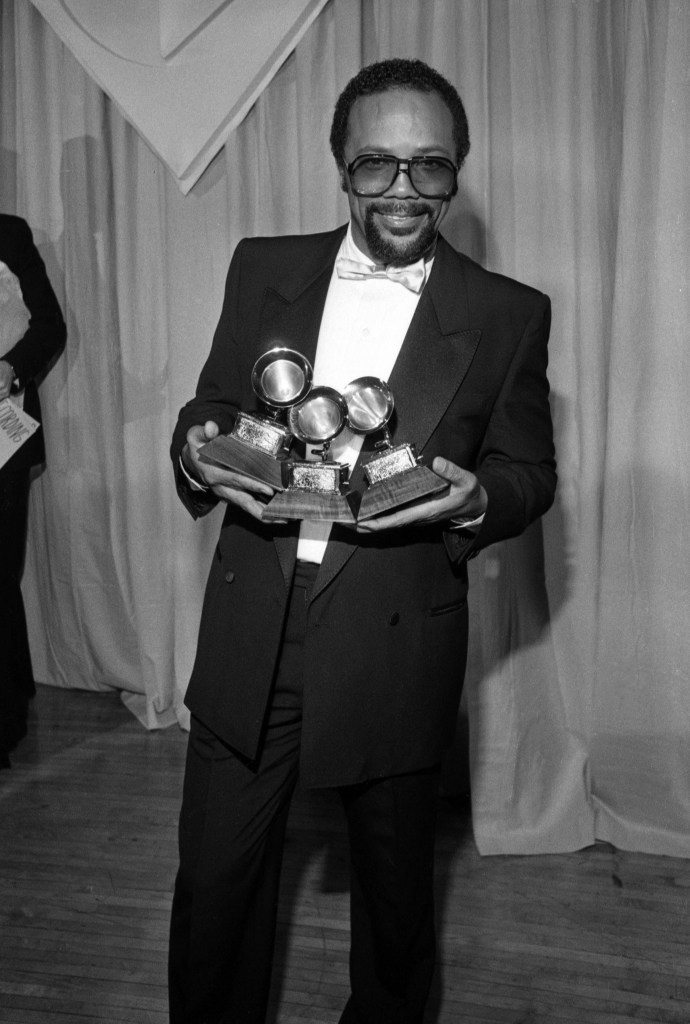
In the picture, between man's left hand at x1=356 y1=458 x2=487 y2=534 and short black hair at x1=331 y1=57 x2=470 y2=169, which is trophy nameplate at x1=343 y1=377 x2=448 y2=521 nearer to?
man's left hand at x1=356 y1=458 x2=487 y2=534

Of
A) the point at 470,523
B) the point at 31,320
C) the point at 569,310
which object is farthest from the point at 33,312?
the point at 470,523

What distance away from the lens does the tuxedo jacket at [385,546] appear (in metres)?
1.85

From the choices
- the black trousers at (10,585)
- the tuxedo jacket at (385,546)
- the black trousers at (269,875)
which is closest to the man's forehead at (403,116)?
the tuxedo jacket at (385,546)

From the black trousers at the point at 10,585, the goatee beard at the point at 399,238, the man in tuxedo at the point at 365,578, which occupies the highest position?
the goatee beard at the point at 399,238

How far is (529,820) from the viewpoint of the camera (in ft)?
10.1

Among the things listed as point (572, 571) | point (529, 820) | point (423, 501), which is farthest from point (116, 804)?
point (423, 501)

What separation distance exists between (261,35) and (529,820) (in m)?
2.44

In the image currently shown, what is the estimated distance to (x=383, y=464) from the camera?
1.77m

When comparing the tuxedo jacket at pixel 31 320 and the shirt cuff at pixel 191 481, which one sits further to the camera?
the tuxedo jacket at pixel 31 320

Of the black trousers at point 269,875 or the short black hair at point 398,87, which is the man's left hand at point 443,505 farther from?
the short black hair at point 398,87

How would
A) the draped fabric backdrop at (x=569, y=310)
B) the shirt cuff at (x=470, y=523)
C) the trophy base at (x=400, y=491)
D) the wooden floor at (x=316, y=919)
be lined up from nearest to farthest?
the trophy base at (x=400, y=491) → the shirt cuff at (x=470, y=523) → the wooden floor at (x=316, y=919) → the draped fabric backdrop at (x=569, y=310)

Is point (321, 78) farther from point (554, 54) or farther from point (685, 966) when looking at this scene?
point (685, 966)

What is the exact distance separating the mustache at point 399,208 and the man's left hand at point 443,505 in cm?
46

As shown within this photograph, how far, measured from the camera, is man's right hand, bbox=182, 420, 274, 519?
5.68 ft
